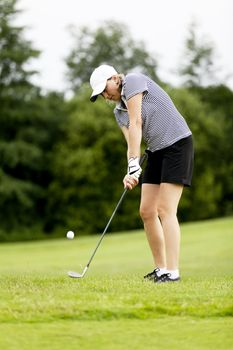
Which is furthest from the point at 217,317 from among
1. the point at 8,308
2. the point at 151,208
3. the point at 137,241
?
the point at 137,241

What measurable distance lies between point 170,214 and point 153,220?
413mm

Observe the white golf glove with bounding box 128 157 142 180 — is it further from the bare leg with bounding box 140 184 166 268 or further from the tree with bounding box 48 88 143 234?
the tree with bounding box 48 88 143 234

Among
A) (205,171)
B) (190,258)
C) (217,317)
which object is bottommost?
(205,171)

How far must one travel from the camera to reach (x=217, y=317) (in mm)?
5789

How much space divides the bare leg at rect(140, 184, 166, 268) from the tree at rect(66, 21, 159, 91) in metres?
51.5

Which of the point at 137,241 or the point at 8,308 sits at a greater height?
the point at 8,308

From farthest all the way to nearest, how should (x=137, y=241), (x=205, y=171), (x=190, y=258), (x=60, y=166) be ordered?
(x=205, y=171)
(x=60, y=166)
(x=137, y=241)
(x=190, y=258)

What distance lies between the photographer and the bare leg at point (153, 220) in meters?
8.16

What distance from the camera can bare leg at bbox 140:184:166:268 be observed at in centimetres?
816

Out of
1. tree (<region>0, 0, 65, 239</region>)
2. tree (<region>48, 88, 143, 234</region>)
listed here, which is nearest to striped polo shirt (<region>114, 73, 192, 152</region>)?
tree (<region>0, 0, 65, 239</region>)

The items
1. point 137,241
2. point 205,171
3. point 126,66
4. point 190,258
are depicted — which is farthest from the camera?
point 126,66

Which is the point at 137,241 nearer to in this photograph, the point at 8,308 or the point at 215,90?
the point at 8,308

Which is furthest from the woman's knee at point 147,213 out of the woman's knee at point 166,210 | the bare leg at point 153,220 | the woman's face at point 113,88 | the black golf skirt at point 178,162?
the woman's face at point 113,88

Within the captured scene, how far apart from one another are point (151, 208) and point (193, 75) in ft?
175
